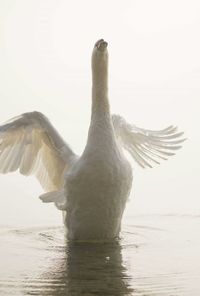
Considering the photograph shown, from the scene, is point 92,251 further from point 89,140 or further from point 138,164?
point 138,164

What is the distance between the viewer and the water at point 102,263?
483 centimetres

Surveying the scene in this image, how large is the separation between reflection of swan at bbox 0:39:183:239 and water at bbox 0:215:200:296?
37 centimetres

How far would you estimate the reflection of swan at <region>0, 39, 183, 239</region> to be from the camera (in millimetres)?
7672

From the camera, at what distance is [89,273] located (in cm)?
548

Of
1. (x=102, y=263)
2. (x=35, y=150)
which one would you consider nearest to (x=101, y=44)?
(x=35, y=150)

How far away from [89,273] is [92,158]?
2.41 m

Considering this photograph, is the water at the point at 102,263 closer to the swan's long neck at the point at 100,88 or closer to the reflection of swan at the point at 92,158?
the reflection of swan at the point at 92,158

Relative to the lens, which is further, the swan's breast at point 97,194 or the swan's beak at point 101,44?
the swan's beak at point 101,44

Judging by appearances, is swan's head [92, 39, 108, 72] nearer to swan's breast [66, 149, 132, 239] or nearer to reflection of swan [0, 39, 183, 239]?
reflection of swan [0, 39, 183, 239]

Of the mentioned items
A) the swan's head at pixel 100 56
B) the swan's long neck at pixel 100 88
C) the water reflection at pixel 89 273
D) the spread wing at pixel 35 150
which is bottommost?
the water reflection at pixel 89 273

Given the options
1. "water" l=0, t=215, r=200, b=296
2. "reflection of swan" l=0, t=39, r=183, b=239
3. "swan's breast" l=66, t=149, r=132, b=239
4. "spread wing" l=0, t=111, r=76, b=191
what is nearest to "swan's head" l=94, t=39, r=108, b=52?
"reflection of swan" l=0, t=39, r=183, b=239

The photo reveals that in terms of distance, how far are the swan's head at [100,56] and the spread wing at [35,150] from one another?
3.50 feet

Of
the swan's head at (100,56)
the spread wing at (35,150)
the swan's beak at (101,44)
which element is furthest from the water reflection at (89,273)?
the swan's beak at (101,44)

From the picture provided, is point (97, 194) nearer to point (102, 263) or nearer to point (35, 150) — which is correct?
point (102, 263)
